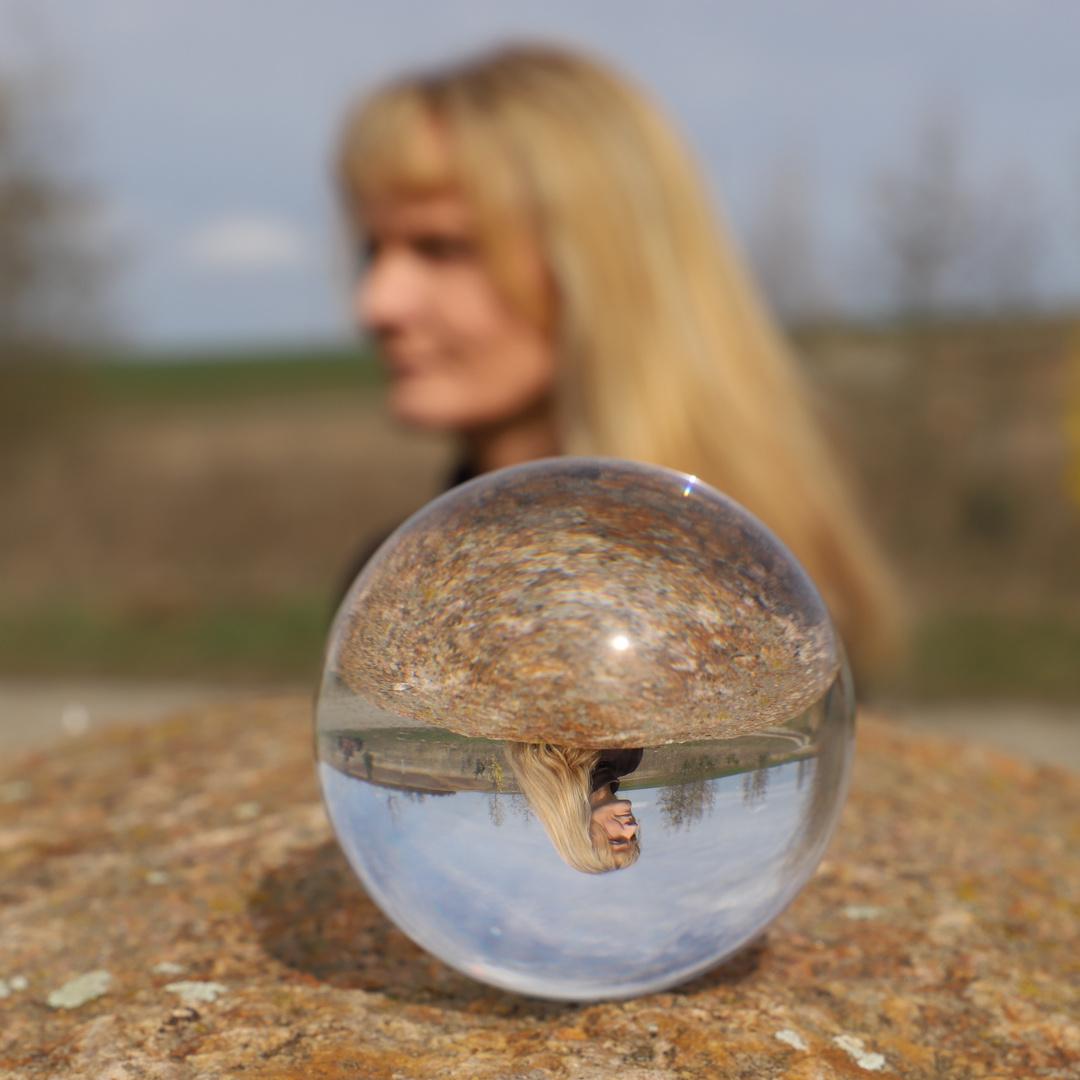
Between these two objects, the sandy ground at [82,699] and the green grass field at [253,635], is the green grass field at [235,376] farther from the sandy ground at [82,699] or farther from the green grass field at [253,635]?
the sandy ground at [82,699]

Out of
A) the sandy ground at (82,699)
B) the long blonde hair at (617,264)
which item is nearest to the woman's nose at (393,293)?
the long blonde hair at (617,264)

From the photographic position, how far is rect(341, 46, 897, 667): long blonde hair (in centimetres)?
367

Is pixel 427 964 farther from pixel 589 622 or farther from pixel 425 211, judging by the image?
pixel 425 211

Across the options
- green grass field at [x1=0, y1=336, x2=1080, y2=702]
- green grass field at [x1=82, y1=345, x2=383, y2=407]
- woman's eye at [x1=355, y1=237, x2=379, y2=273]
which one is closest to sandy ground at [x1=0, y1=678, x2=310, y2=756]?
green grass field at [x1=0, y1=336, x2=1080, y2=702]

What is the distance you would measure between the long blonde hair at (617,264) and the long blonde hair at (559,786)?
89.3 inches

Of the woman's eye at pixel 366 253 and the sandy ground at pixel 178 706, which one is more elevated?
the woman's eye at pixel 366 253

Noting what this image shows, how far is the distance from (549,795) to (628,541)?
1.31 ft

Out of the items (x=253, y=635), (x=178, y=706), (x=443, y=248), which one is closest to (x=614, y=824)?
(x=443, y=248)

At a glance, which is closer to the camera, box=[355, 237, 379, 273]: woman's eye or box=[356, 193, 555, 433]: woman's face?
box=[356, 193, 555, 433]: woman's face

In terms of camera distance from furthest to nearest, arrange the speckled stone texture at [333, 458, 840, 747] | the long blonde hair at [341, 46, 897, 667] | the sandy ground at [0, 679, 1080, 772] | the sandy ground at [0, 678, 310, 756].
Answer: the sandy ground at [0, 678, 310, 756], the sandy ground at [0, 679, 1080, 772], the long blonde hair at [341, 46, 897, 667], the speckled stone texture at [333, 458, 840, 747]

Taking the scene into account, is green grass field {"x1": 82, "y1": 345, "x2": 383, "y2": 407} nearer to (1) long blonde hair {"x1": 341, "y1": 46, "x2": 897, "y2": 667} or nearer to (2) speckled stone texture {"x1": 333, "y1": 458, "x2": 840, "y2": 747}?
(1) long blonde hair {"x1": 341, "y1": 46, "x2": 897, "y2": 667}

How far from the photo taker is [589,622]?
1.52 meters

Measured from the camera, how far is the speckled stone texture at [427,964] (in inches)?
67.6

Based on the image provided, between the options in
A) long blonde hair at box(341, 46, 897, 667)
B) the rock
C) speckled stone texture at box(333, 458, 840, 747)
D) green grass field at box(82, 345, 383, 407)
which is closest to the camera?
speckled stone texture at box(333, 458, 840, 747)
